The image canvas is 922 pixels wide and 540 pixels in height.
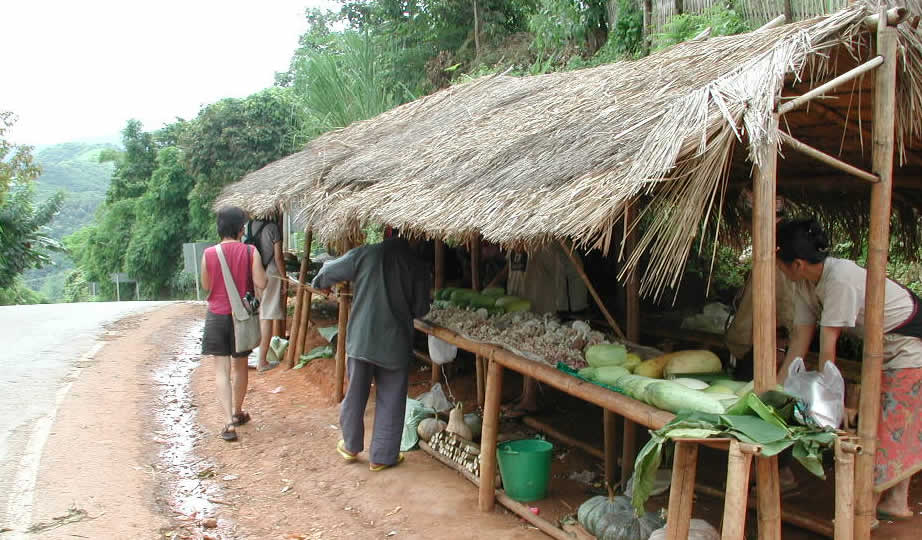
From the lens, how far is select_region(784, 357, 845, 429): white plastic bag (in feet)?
10.1

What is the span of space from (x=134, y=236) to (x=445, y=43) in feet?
53.1

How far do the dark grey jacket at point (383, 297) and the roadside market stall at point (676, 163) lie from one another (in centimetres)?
30

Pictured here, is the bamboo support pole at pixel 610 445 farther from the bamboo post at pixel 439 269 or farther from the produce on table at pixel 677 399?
the bamboo post at pixel 439 269

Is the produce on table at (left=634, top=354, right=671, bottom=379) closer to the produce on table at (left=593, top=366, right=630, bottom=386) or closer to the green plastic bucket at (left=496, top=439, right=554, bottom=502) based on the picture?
the produce on table at (left=593, top=366, right=630, bottom=386)

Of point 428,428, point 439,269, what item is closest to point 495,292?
point 439,269

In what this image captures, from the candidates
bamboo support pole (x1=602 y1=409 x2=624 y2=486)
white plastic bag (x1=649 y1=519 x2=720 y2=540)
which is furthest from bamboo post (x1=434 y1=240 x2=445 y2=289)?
white plastic bag (x1=649 y1=519 x2=720 y2=540)

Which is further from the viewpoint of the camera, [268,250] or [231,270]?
[268,250]

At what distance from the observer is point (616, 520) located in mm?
3877

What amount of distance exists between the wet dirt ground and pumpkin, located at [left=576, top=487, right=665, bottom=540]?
44 centimetres

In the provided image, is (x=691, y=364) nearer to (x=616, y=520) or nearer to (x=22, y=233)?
(x=616, y=520)

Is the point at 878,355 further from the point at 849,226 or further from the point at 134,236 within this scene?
the point at 134,236

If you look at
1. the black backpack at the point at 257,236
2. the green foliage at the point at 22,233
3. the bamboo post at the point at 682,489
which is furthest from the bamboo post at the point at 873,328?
the green foliage at the point at 22,233

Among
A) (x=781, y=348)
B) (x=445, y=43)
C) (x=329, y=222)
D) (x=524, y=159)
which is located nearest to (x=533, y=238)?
(x=524, y=159)

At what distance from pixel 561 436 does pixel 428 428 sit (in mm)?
1108
